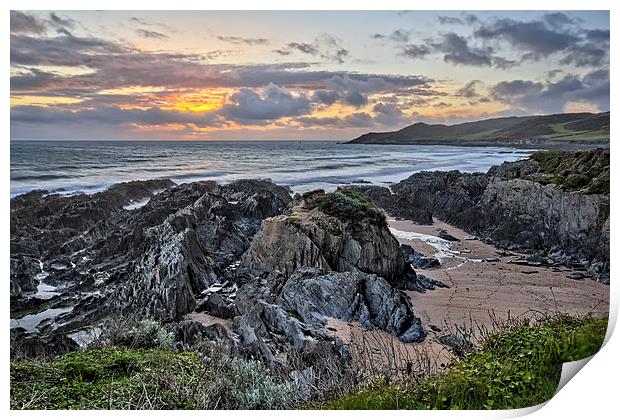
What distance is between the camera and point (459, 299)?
209 inches

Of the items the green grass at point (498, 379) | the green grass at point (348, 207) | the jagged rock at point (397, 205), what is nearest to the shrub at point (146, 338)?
the green grass at point (498, 379)

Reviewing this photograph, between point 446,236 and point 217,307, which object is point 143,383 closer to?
point 217,307

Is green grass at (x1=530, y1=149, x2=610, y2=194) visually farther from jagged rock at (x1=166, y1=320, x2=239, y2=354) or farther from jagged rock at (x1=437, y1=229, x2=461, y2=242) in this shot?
jagged rock at (x1=166, y1=320, x2=239, y2=354)

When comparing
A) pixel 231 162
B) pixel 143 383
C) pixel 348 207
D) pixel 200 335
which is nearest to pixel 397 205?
pixel 348 207

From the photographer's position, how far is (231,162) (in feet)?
18.1

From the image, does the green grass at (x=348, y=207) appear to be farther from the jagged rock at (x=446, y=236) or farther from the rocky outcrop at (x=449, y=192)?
the jagged rock at (x=446, y=236)

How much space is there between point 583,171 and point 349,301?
2.57 meters

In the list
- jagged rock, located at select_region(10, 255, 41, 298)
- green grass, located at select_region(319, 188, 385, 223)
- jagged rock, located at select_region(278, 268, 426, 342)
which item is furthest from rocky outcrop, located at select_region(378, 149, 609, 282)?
jagged rock, located at select_region(10, 255, 41, 298)

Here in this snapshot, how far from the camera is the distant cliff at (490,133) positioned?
5730 mm

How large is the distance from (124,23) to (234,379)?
3.14m

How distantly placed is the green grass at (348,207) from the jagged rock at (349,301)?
0.58 m

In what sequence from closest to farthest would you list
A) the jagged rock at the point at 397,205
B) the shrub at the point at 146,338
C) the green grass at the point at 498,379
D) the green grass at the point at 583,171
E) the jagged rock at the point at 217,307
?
the green grass at the point at 498,379
the shrub at the point at 146,338
the jagged rock at the point at 217,307
the green grass at the point at 583,171
the jagged rock at the point at 397,205
